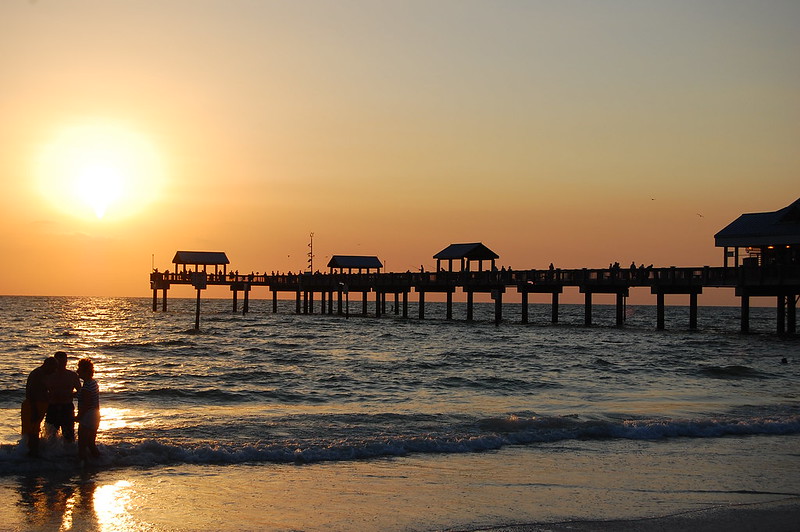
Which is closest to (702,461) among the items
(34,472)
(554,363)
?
(34,472)

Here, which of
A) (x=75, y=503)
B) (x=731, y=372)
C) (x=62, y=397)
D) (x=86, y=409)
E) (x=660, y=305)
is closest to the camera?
(x=75, y=503)

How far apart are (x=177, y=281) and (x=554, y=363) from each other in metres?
70.2

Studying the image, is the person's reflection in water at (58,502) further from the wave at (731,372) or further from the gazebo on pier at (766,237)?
the gazebo on pier at (766,237)

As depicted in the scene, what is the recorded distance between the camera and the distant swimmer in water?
Result: 39.3 ft

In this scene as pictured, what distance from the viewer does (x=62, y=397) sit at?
12.1 meters

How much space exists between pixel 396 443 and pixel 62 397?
555 cm

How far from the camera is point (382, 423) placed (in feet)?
56.9

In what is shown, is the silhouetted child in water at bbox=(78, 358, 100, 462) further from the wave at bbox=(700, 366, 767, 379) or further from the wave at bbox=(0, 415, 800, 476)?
the wave at bbox=(700, 366, 767, 379)

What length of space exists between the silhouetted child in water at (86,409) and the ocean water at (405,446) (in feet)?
1.25

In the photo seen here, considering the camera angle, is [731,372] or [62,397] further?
[731,372]

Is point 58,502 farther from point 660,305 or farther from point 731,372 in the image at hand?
point 660,305

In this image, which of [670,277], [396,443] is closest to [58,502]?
[396,443]

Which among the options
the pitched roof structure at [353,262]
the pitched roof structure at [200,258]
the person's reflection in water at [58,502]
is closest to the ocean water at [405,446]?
the person's reflection in water at [58,502]

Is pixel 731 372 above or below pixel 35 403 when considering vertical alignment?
below
